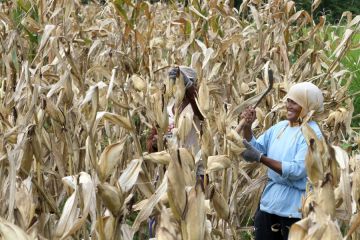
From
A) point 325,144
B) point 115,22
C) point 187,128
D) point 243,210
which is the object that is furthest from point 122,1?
point 325,144

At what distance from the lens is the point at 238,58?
11.1ft

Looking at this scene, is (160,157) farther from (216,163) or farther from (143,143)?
(143,143)

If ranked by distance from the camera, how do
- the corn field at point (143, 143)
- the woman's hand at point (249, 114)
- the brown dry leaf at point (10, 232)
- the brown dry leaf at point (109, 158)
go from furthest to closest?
the woman's hand at point (249, 114) < the brown dry leaf at point (109, 158) < the corn field at point (143, 143) < the brown dry leaf at point (10, 232)

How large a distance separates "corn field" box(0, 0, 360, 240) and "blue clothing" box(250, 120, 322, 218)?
95mm

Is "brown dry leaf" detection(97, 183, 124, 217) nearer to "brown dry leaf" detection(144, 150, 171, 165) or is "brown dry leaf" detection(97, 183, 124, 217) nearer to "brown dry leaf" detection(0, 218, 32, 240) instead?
"brown dry leaf" detection(0, 218, 32, 240)

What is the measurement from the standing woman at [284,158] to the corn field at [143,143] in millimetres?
85

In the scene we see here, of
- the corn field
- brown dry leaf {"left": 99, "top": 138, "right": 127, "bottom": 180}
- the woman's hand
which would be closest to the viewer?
the corn field

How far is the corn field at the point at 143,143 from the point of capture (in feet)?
3.95

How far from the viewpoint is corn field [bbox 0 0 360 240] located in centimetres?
121

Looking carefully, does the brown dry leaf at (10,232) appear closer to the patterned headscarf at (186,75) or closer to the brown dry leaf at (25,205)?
the brown dry leaf at (25,205)


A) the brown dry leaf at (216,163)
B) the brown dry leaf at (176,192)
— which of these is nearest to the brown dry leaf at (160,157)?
the brown dry leaf at (216,163)

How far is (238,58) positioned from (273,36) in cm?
54

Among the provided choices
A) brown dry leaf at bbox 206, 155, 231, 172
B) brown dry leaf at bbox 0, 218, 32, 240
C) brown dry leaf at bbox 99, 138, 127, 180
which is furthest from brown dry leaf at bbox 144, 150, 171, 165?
brown dry leaf at bbox 0, 218, 32, 240

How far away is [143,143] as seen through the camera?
10.5 feet
